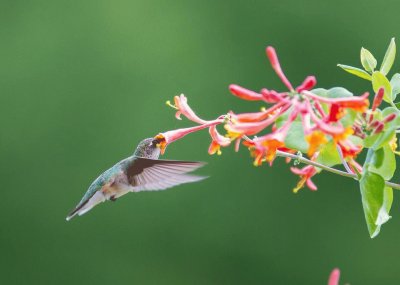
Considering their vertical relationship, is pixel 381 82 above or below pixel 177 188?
below

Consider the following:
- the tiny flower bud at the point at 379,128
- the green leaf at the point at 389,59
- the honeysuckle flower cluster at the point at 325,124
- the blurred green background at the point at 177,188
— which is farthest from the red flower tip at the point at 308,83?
the blurred green background at the point at 177,188

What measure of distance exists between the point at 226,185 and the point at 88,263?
5.12ft

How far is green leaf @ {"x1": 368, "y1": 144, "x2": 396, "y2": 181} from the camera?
6.21ft

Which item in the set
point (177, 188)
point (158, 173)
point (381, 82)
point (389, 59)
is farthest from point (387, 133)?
point (177, 188)

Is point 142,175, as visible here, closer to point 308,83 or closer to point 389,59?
point 389,59

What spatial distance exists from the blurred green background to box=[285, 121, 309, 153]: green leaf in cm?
571

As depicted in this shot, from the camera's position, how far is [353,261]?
786 cm

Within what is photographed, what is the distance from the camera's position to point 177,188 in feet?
24.9

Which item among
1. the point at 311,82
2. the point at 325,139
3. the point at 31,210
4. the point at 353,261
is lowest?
the point at 353,261

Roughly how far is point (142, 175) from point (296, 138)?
1120 mm

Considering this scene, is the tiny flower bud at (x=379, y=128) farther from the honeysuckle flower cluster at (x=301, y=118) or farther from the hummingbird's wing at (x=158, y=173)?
the hummingbird's wing at (x=158, y=173)

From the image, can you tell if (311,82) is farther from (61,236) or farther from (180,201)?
(61,236)

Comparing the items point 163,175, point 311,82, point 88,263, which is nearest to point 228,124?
point 311,82

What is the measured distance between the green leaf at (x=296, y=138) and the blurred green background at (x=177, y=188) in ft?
18.7
